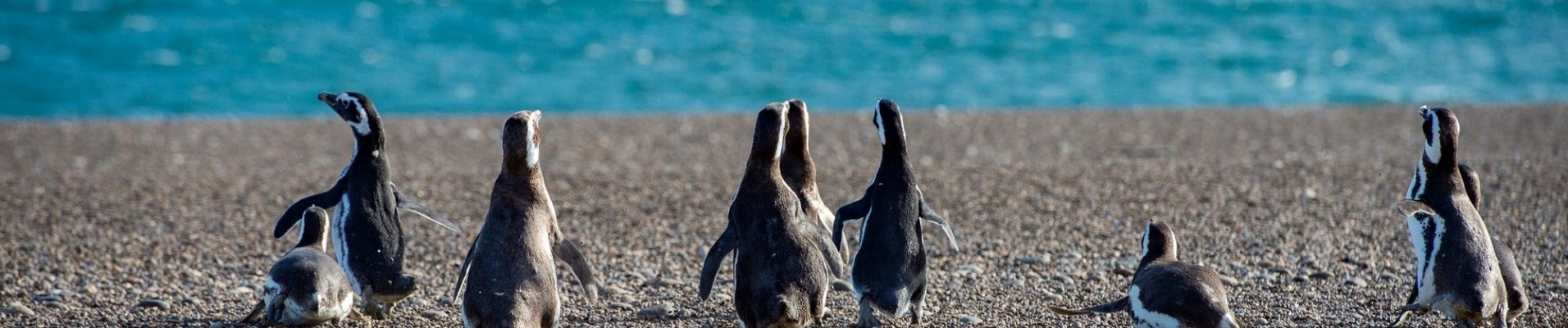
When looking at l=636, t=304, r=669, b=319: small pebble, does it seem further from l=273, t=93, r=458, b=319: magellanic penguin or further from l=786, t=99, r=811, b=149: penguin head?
l=786, t=99, r=811, b=149: penguin head

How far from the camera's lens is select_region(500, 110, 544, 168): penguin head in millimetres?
6000

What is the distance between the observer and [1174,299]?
5.63m

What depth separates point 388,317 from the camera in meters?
6.59

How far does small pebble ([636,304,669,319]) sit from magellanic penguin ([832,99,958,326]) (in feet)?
2.66

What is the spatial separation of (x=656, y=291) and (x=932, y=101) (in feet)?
47.6

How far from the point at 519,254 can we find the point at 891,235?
152 cm

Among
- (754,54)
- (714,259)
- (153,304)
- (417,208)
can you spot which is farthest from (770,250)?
(754,54)

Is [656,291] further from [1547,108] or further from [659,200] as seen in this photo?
[1547,108]

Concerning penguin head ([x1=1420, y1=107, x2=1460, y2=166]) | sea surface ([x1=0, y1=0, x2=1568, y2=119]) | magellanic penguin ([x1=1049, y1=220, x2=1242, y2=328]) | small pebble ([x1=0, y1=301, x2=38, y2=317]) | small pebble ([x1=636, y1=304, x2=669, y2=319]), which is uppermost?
penguin head ([x1=1420, y1=107, x2=1460, y2=166])

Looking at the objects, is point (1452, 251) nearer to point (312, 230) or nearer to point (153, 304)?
point (312, 230)

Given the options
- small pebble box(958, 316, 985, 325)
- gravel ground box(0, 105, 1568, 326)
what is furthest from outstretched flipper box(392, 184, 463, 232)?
small pebble box(958, 316, 985, 325)

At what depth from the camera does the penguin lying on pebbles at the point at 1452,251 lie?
5.98m

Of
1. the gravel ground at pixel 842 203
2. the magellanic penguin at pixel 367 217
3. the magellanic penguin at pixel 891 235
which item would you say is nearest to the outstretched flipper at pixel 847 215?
the magellanic penguin at pixel 891 235

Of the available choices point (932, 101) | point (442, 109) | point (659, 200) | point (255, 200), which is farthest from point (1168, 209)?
point (442, 109)
